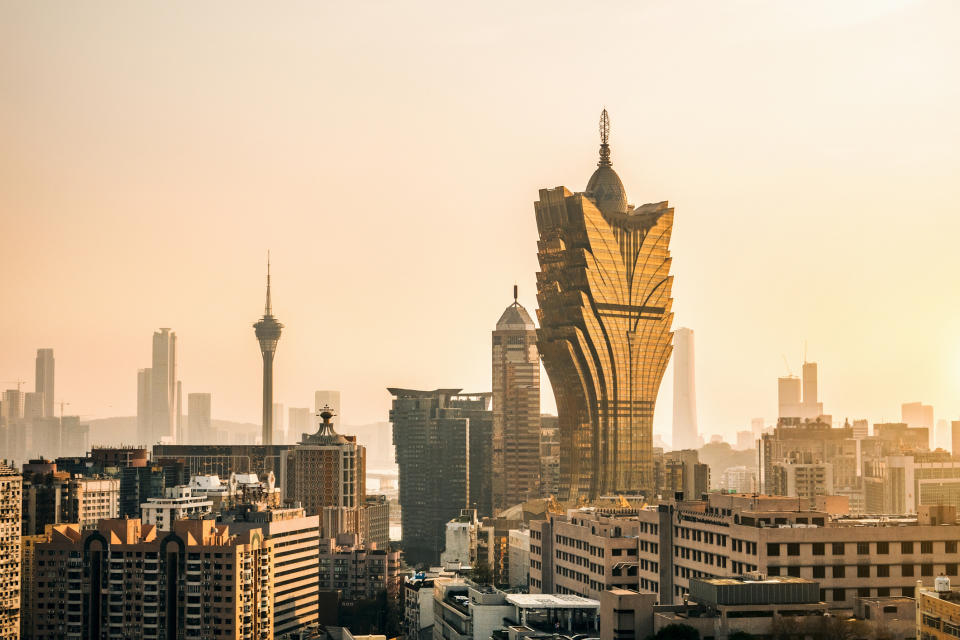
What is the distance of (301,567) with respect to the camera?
16938 centimetres

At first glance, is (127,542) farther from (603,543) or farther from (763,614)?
(763,614)

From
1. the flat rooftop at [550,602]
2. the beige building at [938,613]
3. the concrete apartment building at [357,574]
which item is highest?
the beige building at [938,613]

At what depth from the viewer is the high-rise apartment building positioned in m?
134

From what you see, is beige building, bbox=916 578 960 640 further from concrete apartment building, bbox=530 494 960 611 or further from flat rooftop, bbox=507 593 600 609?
flat rooftop, bbox=507 593 600 609

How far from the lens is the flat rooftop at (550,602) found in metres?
103

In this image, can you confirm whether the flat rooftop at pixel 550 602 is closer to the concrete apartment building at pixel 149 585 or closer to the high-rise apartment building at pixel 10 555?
the concrete apartment building at pixel 149 585

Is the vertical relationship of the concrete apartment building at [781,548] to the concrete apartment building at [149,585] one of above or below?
above

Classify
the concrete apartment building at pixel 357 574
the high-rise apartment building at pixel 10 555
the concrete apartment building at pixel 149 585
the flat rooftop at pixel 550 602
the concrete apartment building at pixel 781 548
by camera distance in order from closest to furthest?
the concrete apartment building at pixel 781 548
the flat rooftop at pixel 550 602
the high-rise apartment building at pixel 10 555
the concrete apartment building at pixel 149 585
the concrete apartment building at pixel 357 574

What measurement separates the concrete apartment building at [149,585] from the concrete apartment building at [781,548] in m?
35.6

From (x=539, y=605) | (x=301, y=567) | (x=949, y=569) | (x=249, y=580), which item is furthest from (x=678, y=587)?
(x=301, y=567)

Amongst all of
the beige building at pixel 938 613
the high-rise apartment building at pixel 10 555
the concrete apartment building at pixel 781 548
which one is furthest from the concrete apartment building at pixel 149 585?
the beige building at pixel 938 613

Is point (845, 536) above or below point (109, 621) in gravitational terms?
above

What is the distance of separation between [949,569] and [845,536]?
7299mm

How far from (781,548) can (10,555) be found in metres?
71.9
